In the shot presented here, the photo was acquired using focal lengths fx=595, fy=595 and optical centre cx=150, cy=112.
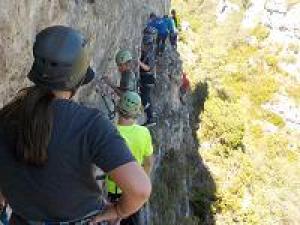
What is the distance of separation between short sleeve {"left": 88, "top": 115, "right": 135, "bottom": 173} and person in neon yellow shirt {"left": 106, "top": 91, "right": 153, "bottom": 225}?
8.86 feet

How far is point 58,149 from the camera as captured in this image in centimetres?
293

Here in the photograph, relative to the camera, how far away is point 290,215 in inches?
1225

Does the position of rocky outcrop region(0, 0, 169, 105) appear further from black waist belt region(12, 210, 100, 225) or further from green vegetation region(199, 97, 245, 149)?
green vegetation region(199, 97, 245, 149)

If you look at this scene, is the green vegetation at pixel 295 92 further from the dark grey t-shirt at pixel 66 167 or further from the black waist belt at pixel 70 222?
the dark grey t-shirt at pixel 66 167

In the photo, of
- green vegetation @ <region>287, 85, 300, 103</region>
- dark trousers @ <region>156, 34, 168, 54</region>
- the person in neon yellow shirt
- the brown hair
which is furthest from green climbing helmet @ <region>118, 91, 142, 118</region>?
green vegetation @ <region>287, 85, 300, 103</region>

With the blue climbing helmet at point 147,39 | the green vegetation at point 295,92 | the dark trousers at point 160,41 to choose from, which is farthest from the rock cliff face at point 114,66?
the green vegetation at point 295,92

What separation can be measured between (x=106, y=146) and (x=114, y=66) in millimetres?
8708

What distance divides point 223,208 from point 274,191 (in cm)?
748

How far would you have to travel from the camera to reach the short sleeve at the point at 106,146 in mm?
2850

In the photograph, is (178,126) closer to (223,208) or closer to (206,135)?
(223,208)

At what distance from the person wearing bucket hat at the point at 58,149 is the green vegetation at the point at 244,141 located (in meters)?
20.7

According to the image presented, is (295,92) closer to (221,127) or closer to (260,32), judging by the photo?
(260,32)

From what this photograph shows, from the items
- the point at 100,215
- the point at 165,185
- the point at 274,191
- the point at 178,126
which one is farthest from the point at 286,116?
the point at 100,215

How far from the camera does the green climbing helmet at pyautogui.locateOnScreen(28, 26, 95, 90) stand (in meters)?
3.07
